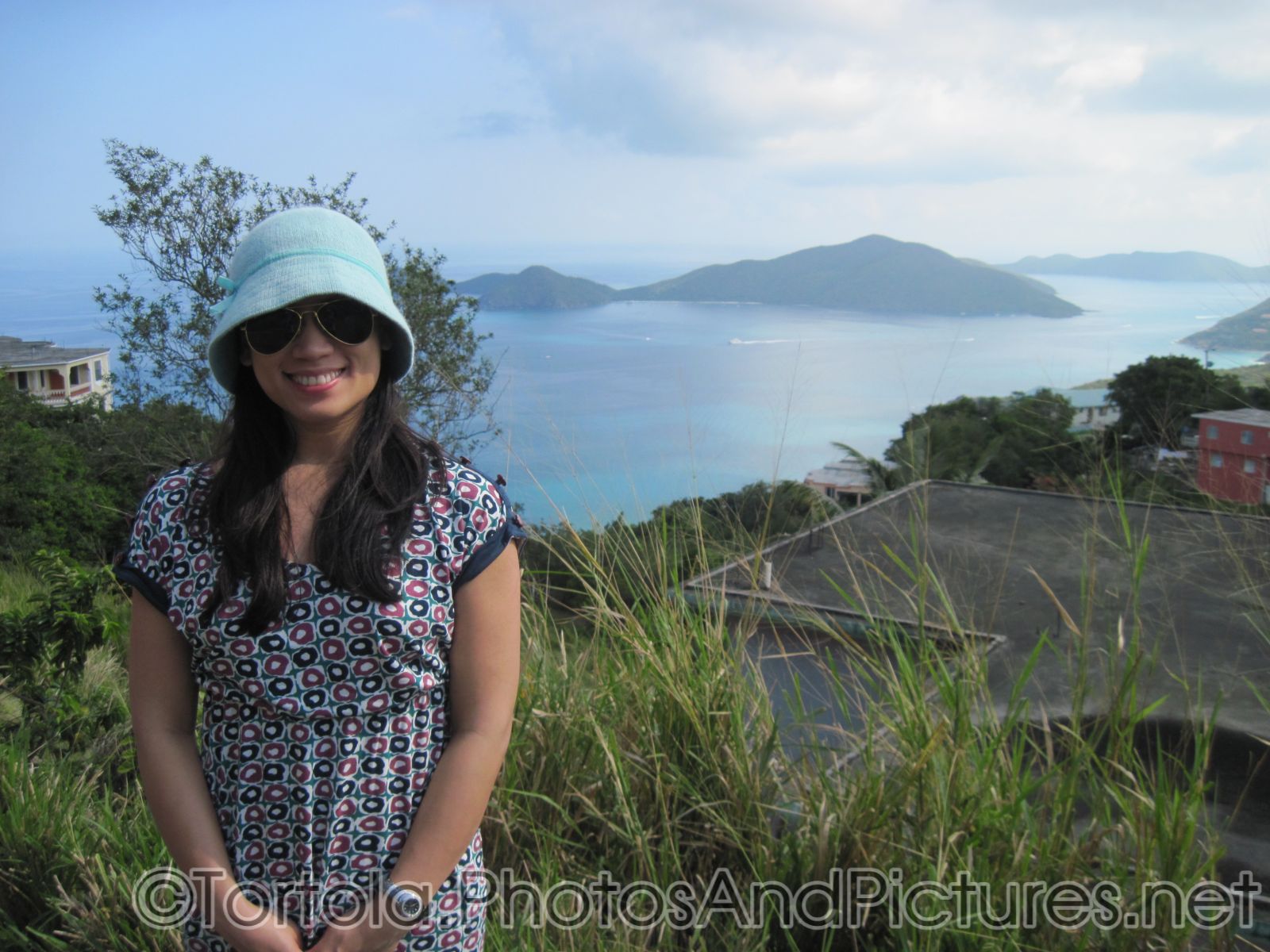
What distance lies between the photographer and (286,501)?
1213mm

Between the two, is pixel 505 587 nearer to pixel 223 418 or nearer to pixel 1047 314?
pixel 223 418

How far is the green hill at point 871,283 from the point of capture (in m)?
22.6

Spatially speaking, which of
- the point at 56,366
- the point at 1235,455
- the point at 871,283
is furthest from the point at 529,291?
the point at 871,283

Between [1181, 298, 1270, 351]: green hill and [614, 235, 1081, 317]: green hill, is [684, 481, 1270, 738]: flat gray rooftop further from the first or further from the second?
[614, 235, 1081, 317]: green hill

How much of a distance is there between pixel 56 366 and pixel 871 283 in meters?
19.4

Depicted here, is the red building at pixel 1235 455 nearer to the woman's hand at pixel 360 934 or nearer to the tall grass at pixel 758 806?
the tall grass at pixel 758 806

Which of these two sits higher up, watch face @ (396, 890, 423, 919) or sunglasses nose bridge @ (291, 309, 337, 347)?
sunglasses nose bridge @ (291, 309, 337, 347)

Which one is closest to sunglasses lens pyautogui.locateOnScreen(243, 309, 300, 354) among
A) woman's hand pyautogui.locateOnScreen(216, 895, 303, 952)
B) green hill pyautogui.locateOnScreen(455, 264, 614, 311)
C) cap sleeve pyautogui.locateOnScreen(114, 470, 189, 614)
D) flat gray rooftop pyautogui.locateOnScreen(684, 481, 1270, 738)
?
cap sleeve pyautogui.locateOnScreen(114, 470, 189, 614)

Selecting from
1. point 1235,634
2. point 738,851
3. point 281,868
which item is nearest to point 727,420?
point 738,851

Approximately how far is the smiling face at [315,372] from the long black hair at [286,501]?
55 mm

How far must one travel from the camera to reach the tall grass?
167 cm

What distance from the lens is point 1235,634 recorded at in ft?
23.4

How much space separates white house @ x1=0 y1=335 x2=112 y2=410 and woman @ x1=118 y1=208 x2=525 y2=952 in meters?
19.4

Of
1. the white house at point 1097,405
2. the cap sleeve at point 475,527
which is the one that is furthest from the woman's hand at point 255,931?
the white house at point 1097,405
